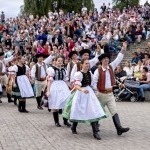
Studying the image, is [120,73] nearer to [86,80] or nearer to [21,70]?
[21,70]

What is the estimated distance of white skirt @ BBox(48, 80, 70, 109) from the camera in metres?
10.6

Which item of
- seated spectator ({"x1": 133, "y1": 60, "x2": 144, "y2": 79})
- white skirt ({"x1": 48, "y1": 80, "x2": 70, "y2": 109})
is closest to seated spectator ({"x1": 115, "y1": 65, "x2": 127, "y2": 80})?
seated spectator ({"x1": 133, "y1": 60, "x2": 144, "y2": 79})

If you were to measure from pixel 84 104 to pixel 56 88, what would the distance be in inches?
59.5

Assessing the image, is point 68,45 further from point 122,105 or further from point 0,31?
point 122,105

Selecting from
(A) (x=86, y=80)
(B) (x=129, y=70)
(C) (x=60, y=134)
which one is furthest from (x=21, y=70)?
(B) (x=129, y=70)

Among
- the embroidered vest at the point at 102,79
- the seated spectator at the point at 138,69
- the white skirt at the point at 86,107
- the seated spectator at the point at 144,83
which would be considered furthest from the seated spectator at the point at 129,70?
Result: the white skirt at the point at 86,107

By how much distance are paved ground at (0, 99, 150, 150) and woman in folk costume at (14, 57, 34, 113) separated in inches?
21.3

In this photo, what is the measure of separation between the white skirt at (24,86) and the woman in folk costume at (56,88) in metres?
3.35

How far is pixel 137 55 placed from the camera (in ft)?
67.5

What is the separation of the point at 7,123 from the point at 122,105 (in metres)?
5.74

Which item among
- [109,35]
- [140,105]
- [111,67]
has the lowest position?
[140,105]

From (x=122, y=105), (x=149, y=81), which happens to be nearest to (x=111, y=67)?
(x=122, y=105)

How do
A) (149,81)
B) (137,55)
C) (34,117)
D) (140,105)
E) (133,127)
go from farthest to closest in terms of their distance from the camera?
(137,55), (149,81), (140,105), (34,117), (133,127)

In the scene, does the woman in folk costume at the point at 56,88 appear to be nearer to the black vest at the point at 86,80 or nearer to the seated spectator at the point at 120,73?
the black vest at the point at 86,80
